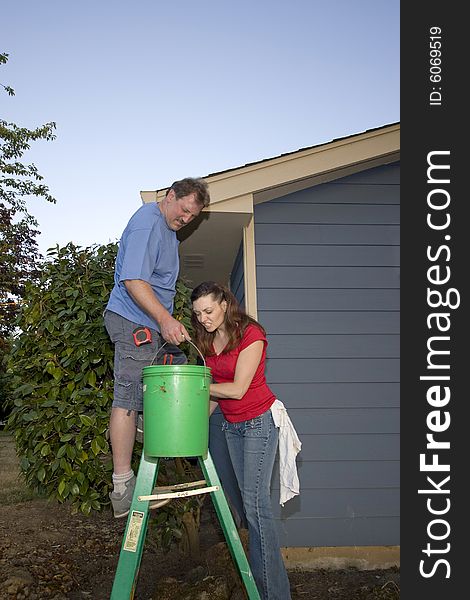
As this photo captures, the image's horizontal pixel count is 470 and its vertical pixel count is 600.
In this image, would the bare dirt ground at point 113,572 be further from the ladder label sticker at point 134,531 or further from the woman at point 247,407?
the ladder label sticker at point 134,531

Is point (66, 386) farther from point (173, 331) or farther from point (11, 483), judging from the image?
point (11, 483)

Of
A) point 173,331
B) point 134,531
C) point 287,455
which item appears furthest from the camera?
point 287,455

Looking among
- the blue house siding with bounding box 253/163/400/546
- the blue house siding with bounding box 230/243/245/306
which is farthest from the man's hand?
the blue house siding with bounding box 230/243/245/306

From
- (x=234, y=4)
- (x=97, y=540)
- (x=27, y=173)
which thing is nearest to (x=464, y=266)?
(x=97, y=540)

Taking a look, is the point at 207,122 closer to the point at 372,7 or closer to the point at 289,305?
the point at 372,7

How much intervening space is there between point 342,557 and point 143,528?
271 cm

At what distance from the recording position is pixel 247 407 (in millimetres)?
2900

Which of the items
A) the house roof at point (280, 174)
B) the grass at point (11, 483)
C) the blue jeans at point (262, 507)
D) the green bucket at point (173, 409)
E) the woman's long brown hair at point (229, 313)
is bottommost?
the grass at point (11, 483)

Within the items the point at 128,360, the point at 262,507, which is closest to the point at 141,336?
the point at 128,360

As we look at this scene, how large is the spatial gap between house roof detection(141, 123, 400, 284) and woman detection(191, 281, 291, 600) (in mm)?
1601

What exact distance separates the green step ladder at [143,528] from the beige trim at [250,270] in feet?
7.06

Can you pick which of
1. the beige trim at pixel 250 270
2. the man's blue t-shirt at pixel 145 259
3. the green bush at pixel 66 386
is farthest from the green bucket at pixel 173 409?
the beige trim at pixel 250 270

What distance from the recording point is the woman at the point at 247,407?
2723 millimetres

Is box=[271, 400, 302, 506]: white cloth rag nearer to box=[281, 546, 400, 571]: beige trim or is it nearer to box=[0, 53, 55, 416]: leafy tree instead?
box=[281, 546, 400, 571]: beige trim
